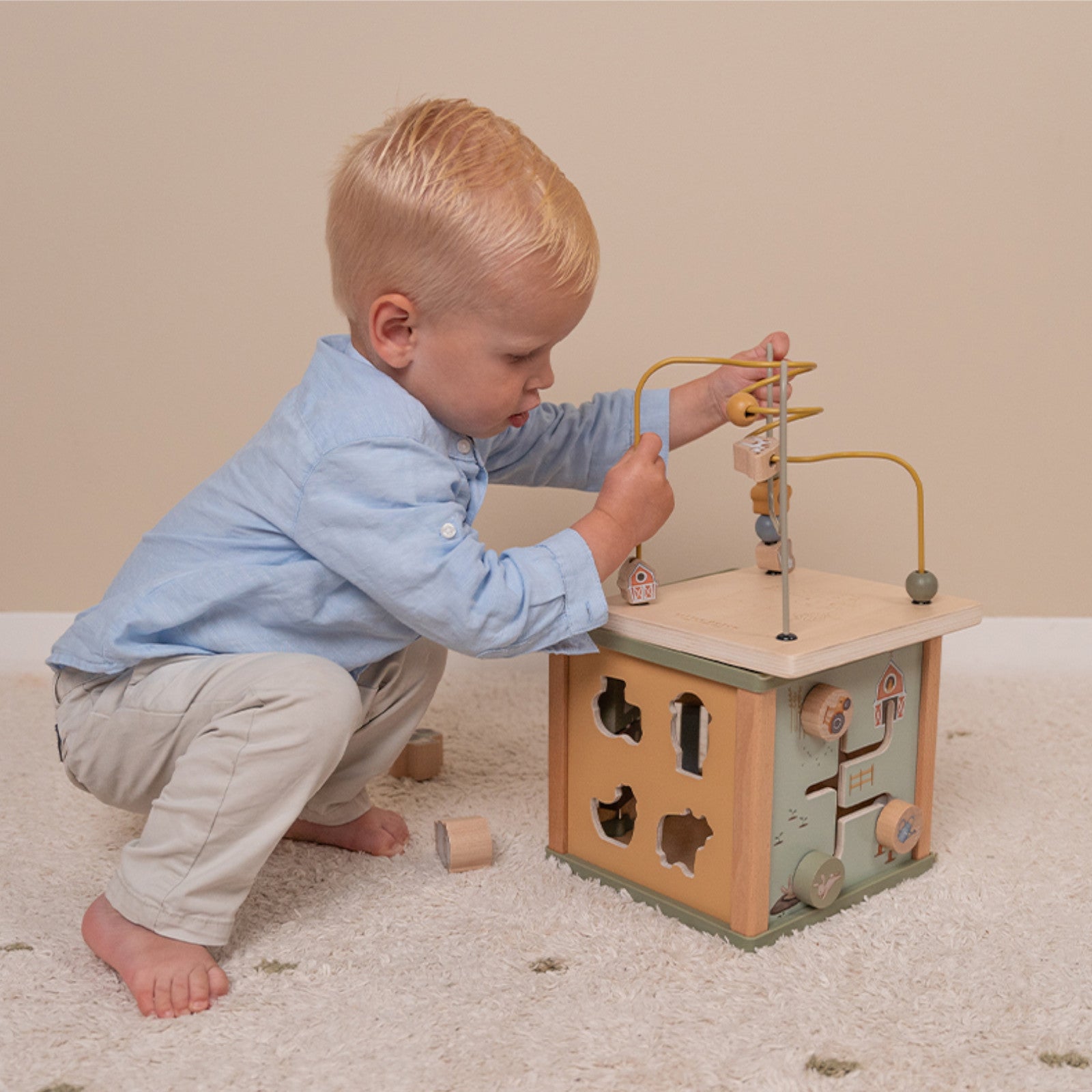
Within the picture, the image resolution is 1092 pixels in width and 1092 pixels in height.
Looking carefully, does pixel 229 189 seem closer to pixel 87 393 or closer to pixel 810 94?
pixel 87 393

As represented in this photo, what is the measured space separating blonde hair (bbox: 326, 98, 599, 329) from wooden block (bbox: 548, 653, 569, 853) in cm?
29

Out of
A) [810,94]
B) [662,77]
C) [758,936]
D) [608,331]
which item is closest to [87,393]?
[608,331]

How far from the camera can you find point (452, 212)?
2.75 ft

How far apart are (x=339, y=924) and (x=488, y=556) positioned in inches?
11.1

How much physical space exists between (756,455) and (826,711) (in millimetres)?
182

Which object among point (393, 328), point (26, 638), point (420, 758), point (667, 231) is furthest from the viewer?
point (26, 638)

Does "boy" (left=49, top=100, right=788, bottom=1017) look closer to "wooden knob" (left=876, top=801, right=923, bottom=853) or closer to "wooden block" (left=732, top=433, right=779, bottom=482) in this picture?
"wooden block" (left=732, top=433, right=779, bottom=482)

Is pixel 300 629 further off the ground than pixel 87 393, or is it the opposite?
pixel 87 393

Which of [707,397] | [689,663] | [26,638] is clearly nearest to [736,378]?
[707,397]

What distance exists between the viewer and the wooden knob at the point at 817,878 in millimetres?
873

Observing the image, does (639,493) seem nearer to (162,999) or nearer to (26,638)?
(162,999)

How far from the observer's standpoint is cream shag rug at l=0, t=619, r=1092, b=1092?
2.36ft

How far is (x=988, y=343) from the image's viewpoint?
139 centimetres

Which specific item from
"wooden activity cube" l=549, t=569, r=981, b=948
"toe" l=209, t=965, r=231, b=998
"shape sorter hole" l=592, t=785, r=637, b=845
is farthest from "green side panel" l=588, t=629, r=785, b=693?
"toe" l=209, t=965, r=231, b=998
